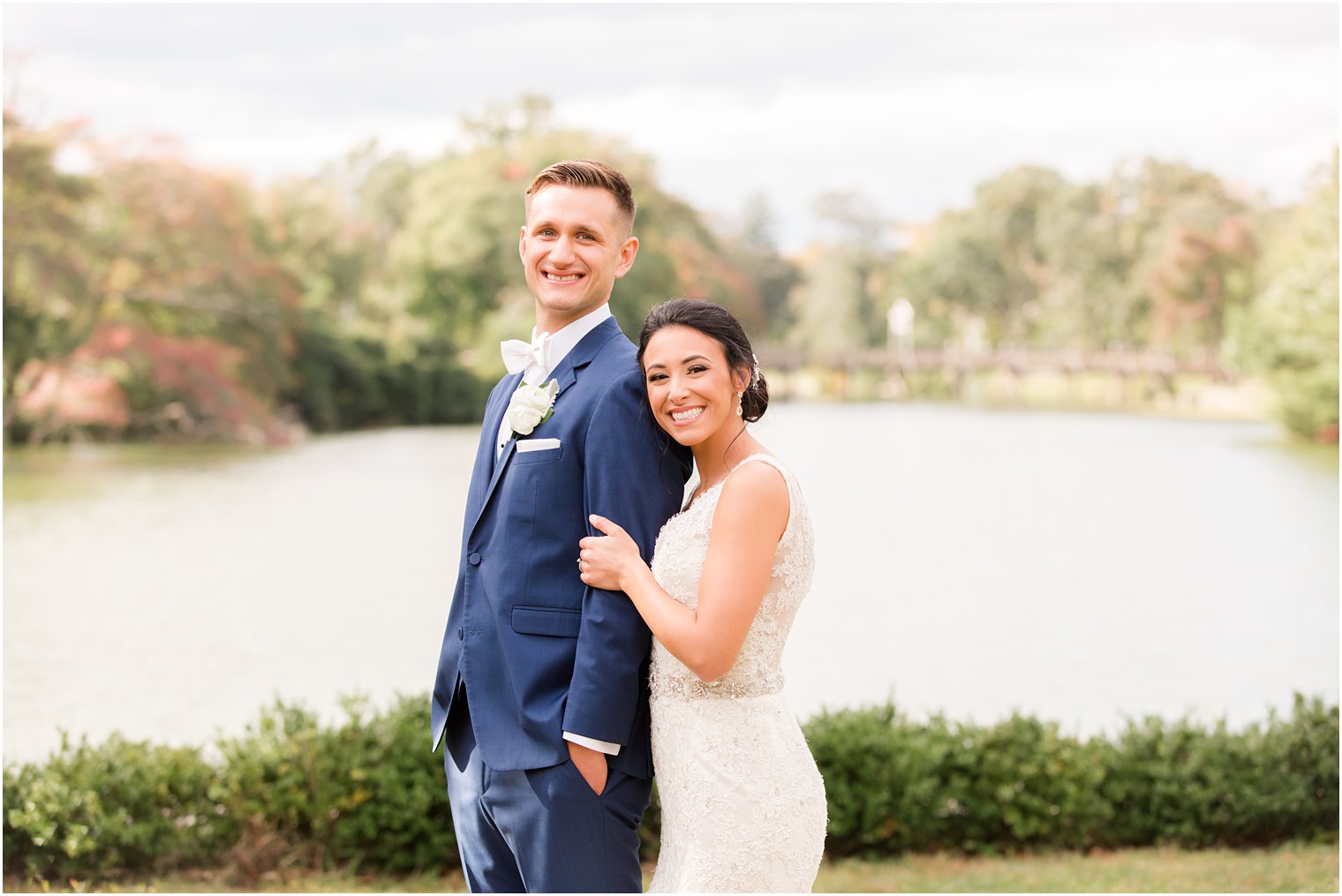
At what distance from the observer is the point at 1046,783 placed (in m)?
4.17

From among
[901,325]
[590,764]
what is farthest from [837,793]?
[901,325]

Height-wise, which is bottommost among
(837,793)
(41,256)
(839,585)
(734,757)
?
(839,585)

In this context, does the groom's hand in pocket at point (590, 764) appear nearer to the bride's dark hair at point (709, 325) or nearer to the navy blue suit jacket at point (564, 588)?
the navy blue suit jacket at point (564, 588)

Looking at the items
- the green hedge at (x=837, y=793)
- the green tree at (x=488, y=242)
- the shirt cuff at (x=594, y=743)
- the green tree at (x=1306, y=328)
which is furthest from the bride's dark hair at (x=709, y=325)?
the green tree at (x=488, y=242)

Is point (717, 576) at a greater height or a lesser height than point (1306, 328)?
lesser

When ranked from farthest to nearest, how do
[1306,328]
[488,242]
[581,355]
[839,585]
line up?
[488,242]
[1306,328]
[839,585]
[581,355]

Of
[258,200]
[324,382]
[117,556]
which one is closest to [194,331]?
[324,382]

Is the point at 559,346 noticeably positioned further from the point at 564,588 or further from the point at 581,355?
the point at 564,588

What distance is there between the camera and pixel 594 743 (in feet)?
6.66

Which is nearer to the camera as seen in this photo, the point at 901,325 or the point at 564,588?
the point at 564,588

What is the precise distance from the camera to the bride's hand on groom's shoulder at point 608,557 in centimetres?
201

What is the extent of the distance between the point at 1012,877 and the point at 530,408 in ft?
8.39

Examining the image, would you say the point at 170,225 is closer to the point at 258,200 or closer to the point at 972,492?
the point at 258,200

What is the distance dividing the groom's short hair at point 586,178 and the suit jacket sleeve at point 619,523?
0.33m
